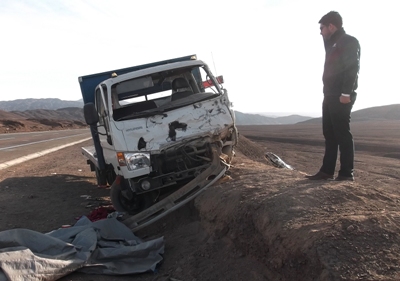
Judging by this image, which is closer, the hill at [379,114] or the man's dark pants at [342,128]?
the man's dark pants at [342,128]

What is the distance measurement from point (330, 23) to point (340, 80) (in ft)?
2.51

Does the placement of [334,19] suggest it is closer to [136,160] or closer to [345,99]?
[345,99]

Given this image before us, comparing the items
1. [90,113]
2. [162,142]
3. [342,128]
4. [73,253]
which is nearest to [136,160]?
[162,142]

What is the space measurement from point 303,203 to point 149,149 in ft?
7.73

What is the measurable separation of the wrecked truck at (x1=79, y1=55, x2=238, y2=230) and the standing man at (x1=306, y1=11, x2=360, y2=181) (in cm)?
161

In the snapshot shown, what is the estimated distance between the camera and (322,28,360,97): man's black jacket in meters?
5.23

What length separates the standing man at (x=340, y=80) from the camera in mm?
5242

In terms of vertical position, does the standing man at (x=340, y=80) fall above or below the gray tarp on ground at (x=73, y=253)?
above

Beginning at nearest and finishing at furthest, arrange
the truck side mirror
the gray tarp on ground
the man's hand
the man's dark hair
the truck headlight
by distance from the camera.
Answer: the gray tarp on ground, the man's hand, the man's dark hair, the truck headlight, the truck side mirror

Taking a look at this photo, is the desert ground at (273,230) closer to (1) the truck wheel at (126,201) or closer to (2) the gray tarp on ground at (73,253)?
(2) the gray tarp on ground at (73,253)

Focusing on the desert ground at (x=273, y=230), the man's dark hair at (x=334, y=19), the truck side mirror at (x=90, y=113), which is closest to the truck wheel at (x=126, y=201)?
the desert ground at (x=273, y=230)

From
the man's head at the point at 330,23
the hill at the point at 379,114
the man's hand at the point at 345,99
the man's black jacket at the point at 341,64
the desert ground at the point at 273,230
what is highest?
the man's head at the point at 330,23

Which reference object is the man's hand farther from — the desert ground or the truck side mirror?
the truck side mirror

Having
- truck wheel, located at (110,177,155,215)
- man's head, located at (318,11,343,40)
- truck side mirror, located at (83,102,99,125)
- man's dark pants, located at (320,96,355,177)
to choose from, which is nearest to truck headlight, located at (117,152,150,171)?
truck wheel, located at (110,177,155,215)
